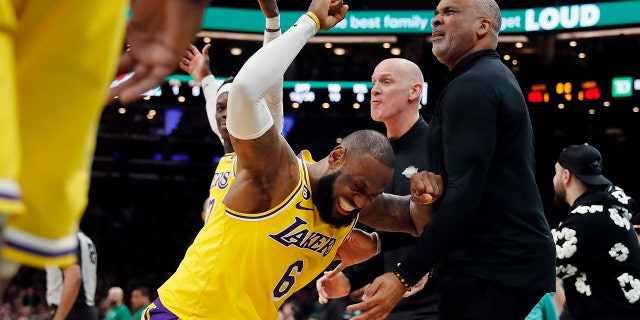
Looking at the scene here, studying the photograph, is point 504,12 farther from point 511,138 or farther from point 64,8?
point 64,8

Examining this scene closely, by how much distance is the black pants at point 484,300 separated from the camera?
11.5 feet

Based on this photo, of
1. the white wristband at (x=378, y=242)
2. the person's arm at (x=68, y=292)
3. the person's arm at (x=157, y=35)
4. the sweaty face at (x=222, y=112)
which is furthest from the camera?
the person's arm at (x=68, y=292)

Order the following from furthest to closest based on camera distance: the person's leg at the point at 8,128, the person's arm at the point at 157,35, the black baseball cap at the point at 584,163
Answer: the black baseball cap at the point at 584,163 → the person's arm at the point at 157,35 → the person's leg at the point at 8,128

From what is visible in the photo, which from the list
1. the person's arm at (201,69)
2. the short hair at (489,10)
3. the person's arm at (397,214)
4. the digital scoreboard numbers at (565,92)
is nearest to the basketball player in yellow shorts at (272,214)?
the person's arm at (397,214)

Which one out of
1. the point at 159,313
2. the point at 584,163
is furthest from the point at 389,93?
the point at 159,313

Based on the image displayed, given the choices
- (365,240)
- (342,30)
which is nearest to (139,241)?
(342,30)

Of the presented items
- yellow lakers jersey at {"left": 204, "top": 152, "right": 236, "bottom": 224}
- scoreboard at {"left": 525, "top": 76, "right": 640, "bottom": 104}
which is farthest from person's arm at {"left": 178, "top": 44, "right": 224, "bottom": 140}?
scoreboard at {"left": 525, "top": 76, "right": 640, "bottom": 104}

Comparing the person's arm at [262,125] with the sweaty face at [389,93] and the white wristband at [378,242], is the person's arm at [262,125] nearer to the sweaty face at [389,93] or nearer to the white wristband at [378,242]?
the white wristband at [378,242]

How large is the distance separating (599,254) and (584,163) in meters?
0.62

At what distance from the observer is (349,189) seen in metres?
3.60

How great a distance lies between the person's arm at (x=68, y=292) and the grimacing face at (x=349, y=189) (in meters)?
4.73

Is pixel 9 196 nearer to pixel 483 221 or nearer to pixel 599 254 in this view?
pixel 483 221

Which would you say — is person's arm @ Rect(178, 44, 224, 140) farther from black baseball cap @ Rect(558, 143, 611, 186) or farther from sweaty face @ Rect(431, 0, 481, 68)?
black baseball cap @ Rect(558, 143, 611, 186)

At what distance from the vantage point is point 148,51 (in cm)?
194
